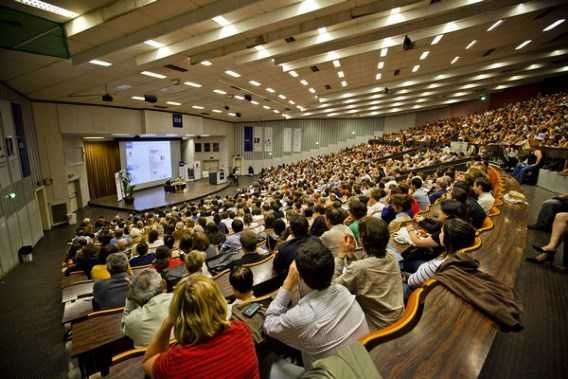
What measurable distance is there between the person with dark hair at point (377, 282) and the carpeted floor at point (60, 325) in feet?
2.08

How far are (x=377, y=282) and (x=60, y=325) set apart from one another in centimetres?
502

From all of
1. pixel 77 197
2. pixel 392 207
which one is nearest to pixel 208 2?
pixel 392 207

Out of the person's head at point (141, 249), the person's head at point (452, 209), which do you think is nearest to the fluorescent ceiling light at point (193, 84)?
the person's head at point (141, 249)

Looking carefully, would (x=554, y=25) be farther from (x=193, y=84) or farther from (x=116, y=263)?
(x=116, y=263)

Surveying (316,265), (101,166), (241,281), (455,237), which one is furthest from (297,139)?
(316,265)

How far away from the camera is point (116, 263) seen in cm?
268

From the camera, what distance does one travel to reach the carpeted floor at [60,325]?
158cm

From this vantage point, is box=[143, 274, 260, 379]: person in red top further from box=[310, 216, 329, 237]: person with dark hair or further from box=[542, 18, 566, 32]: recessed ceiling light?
box=[542, 18, 566, 32]: recessed ceiling light

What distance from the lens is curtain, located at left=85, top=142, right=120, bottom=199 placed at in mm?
13094

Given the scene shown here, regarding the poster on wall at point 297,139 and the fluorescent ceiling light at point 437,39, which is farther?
the poster on wall at point 297,139

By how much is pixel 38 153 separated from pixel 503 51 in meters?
18.2

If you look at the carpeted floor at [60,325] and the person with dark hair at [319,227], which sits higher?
the person with dark hair at [319,227]

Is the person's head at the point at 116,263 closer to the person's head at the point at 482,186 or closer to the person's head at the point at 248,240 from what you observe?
the person's head at the point at 248,240

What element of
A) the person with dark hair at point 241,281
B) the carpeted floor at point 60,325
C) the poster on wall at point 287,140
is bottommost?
the carpeted floor at point 60,325
